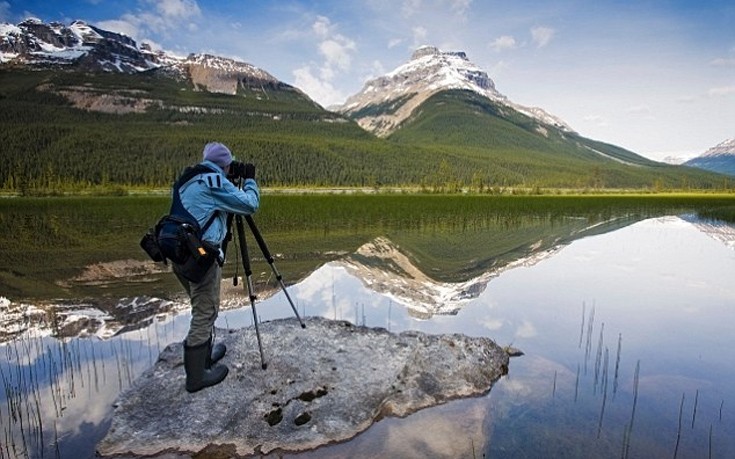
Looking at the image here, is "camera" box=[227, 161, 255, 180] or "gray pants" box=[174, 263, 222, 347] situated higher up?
"camera" box=[227, 161, 255, 180]

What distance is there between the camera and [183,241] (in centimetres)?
596

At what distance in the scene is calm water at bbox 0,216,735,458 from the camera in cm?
573

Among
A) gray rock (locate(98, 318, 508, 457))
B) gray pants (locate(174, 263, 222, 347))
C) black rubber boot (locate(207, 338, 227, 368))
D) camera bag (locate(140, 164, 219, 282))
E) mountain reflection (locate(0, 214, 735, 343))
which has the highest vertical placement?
camera bag (locate(140, 164, 219, 282))

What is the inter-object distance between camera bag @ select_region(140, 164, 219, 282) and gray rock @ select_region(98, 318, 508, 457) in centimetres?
169

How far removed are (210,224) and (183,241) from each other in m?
0.49

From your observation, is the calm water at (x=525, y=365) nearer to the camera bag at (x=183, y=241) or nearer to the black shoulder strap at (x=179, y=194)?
the camera bag at (x=183, y=241)

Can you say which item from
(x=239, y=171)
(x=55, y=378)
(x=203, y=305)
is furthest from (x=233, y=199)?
(x=55, y=378)

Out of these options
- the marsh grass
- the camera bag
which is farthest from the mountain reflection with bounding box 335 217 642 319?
the camera bag

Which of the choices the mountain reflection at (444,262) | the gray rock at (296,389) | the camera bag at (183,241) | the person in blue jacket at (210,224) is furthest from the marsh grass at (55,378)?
the mountain reflection at (444,262)

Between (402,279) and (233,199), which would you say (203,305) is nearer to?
(233,199)

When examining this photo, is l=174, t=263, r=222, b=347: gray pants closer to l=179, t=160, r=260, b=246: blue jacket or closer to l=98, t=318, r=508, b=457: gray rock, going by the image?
l=179, t=160, r=260, b=246: blue jacket

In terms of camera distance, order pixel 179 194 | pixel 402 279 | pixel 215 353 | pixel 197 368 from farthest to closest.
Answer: pixel 402 279, pixel 215 353, pixel 197 368, pixel 179 194

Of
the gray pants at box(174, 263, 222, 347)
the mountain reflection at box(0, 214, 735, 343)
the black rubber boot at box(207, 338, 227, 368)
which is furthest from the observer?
the mountain reflection at box(0, 214, 735, 343)

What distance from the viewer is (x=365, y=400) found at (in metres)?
6.50
